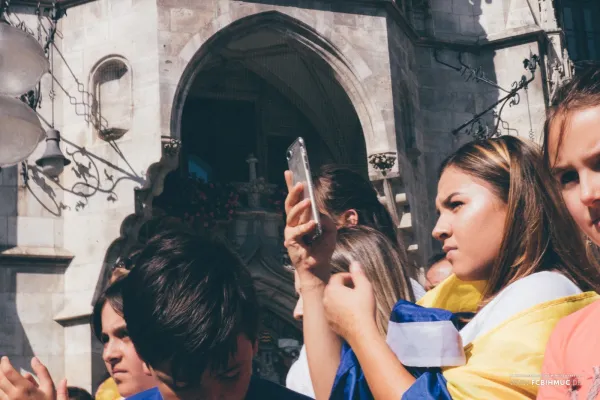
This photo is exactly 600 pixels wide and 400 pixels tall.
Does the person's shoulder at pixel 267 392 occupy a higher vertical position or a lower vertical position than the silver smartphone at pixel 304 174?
lower

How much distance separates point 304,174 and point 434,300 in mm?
683

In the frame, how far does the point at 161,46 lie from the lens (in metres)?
11.6

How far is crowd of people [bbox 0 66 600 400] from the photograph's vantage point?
7.73ft

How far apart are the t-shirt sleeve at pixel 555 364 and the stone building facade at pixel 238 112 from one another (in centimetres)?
935

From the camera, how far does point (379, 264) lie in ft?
10.6

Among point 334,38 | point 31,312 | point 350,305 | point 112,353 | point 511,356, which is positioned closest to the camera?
point 511,356

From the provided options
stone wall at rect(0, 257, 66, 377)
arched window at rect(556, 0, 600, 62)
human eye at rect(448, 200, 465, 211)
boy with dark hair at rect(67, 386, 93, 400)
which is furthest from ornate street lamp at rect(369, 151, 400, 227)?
Answer: human eye at rect(448, 200, 465, 211)

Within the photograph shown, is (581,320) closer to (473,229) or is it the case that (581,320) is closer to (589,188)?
(589,188)

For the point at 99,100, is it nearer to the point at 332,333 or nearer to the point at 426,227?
the point at 426,227

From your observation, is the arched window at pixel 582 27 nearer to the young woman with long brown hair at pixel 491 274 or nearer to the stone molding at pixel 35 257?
the stone molding at pixel 35 257

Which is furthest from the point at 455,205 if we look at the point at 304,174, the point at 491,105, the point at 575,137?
the point at 491,105

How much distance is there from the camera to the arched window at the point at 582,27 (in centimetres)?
1717

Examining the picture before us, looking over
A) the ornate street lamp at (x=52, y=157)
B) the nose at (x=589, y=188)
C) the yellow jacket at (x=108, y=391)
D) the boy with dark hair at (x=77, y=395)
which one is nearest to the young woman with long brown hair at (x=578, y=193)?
the nose at (x=589, y=188)

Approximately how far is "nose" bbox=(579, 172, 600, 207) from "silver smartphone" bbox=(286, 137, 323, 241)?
729 millimetres
